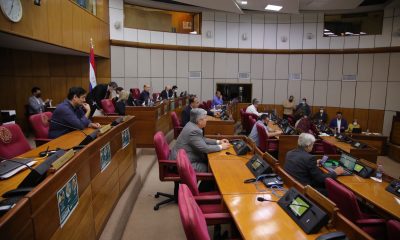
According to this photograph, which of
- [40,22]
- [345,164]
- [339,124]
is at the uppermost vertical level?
[40,22]

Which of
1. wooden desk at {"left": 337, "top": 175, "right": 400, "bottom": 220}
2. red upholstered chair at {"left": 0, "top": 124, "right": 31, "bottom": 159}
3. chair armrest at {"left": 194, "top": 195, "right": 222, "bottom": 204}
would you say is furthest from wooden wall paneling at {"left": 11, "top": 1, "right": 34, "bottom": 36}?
wooden desk at {"left": 337, "top": 175, "right": 400, "bottom": 220}

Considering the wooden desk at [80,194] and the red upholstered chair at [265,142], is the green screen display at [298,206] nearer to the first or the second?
the wooden desk at [80,194]

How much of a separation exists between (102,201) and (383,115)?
38.4 ft

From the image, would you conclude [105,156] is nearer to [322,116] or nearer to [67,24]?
[67,24]

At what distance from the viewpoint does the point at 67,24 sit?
657cm

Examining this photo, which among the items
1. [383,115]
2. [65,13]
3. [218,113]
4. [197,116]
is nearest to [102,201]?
[197,116]

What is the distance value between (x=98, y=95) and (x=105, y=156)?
4.20m

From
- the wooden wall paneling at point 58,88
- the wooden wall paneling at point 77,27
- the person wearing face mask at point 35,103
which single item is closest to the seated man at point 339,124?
the wooden wall paneling at point 77,27

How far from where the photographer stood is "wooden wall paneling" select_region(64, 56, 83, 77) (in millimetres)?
8703

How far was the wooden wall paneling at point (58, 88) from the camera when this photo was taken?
27.1ft

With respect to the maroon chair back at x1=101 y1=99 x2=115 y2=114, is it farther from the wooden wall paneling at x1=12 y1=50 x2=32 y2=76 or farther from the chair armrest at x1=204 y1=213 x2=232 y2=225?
the chair armrest at x1=204 y1=213 x2=232 y2=225

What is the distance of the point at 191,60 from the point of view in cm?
1139

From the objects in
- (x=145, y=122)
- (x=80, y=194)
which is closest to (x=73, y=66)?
(x=145, y=122)

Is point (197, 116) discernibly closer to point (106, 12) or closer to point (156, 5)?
point (106, 12)
